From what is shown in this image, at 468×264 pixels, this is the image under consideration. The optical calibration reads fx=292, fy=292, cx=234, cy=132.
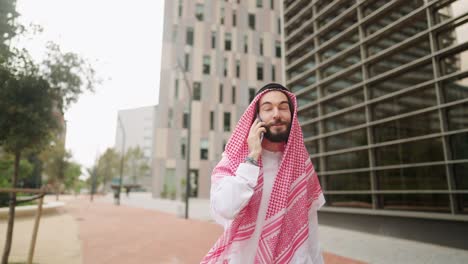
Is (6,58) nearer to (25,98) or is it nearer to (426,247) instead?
(25,98)

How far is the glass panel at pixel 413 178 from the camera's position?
20.4 feet

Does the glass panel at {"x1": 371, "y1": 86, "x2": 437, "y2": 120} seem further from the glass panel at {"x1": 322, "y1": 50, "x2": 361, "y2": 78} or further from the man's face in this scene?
the man's face

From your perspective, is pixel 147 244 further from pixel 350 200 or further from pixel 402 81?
pixel 402 81

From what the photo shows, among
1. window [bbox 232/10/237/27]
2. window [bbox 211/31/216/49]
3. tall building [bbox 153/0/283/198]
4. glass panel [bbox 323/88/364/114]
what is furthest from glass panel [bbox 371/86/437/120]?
window [bbox 232/10/237/27]

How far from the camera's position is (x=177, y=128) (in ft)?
103

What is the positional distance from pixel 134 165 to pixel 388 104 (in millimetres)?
67867

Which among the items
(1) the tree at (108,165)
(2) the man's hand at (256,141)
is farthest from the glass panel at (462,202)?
(1) the tree at (108,165)

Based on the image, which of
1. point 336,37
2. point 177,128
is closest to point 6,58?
point 336,37

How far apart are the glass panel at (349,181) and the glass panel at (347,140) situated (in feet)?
2.74

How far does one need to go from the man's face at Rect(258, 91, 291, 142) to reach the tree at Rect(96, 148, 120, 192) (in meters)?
67.0

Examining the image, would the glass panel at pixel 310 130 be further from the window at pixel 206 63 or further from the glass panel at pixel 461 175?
the window at pixel 206 63

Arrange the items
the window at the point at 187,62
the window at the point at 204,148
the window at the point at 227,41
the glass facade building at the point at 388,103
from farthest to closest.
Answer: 1. the window at the point at 227,41
2. the window at the point at 187,62
3. the window at the point at 204,148
4. the glass facade building at the point at 388,103

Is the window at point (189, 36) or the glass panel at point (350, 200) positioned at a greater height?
the window at point (189, 36)

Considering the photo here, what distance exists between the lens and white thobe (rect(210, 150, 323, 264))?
1.65m
